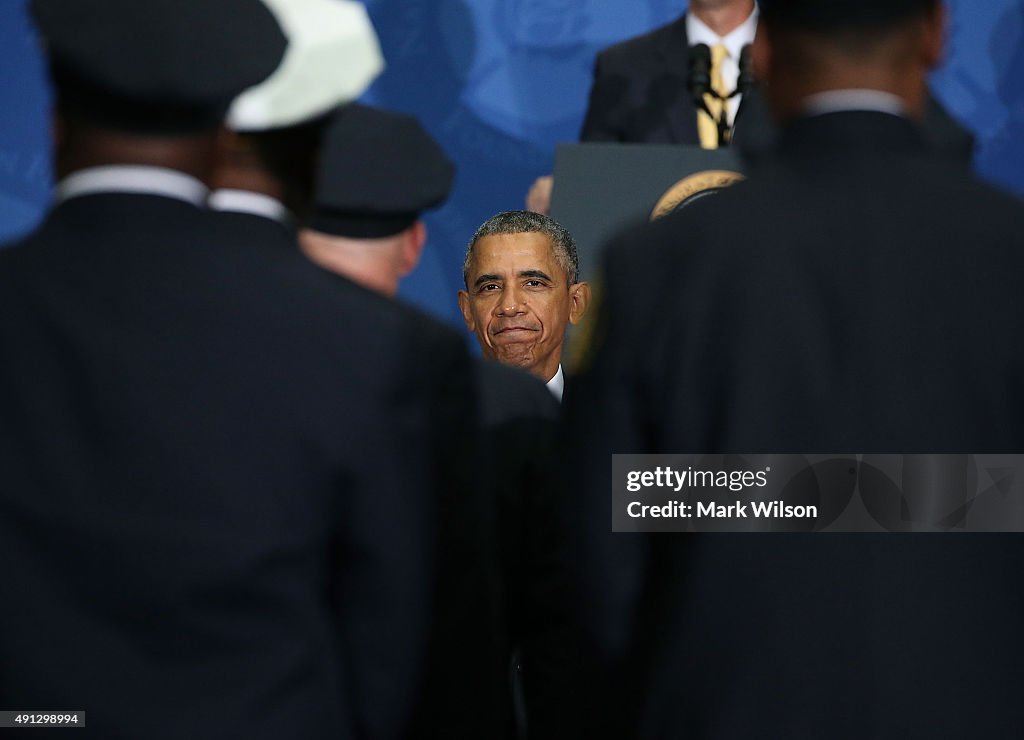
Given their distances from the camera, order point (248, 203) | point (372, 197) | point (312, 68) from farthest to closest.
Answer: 1. point (372, 197)
2. point (312, 68)
3. point (248, 203)

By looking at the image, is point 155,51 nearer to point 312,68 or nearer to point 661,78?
point 312,68

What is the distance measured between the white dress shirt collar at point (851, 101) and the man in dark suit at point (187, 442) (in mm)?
497

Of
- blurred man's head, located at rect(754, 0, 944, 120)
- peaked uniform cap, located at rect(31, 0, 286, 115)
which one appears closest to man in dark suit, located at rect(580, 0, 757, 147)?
blurred man's head, located at rect(754, 0, 944, 120)

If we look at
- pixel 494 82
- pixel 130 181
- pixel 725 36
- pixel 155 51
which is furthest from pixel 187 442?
pixel 494 82

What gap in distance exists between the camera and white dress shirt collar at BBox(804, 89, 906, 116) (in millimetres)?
1563

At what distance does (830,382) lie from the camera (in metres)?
1.52

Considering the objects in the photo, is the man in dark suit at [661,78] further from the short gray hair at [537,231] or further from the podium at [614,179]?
the podium at [614,179]

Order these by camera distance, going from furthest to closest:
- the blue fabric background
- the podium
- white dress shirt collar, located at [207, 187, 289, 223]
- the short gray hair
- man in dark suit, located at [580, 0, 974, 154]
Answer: the blue fabric background, the short gray hair, man in dark suit, located at [580, 0, 974, 154], the podium, white dress shirt collar, located at [207, 187, 289, 223]

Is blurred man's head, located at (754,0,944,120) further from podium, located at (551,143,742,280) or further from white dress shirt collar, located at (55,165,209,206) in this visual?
podium, located at (551,143,742,280)

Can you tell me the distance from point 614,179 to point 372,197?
3.76 feet

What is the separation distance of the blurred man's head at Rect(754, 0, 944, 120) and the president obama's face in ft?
7.34

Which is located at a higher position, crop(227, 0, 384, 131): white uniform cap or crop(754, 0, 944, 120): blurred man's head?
crop(227, 0, 384, 131): white uniform cap

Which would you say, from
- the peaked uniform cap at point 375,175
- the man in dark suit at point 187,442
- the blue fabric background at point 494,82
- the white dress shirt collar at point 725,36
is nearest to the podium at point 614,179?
the white dress shirt collar at point 725,36

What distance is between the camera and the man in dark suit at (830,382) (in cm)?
151
